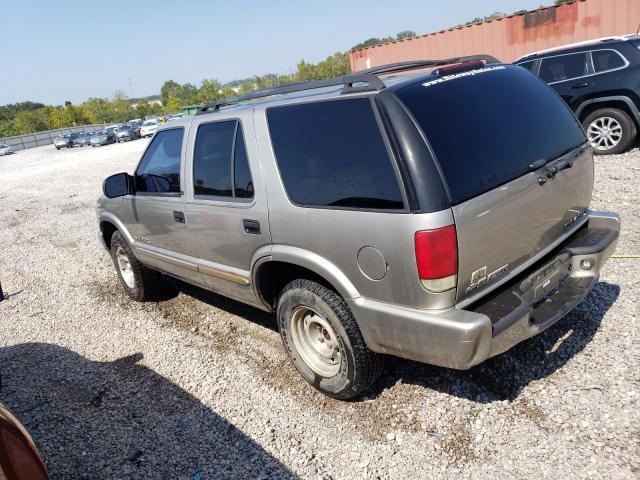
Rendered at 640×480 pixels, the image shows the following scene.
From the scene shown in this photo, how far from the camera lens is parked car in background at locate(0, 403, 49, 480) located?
64.2 inches

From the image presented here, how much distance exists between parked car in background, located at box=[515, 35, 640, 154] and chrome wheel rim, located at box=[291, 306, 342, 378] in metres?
7.07

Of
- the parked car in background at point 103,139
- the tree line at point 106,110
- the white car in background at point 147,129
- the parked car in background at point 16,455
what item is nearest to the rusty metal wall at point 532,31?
the parked car in background at point 16,455

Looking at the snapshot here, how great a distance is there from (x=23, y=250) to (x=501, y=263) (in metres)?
8.35

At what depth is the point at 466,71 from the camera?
113 inches

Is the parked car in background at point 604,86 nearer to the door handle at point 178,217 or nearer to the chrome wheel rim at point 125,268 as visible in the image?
the door handle at point 178,217

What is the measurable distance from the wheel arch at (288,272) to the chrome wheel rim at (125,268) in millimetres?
2434

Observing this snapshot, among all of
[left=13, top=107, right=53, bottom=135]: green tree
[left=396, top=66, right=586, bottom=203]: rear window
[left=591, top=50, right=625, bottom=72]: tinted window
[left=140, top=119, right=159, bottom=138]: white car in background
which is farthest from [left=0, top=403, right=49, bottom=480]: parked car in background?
[left=13, top=107, right=53, bottom=135]: green tree

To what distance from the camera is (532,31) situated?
15.4 meters

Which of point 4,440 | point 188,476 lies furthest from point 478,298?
point 4,440

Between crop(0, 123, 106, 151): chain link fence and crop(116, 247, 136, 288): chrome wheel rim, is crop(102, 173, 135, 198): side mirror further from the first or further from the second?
crop(0, 123, 106, 151): chain link fence

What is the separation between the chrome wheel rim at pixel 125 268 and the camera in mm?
5277

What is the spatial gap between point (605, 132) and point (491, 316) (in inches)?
282

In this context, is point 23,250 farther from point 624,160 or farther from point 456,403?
point 624,160

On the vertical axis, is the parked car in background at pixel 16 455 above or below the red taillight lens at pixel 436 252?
below
